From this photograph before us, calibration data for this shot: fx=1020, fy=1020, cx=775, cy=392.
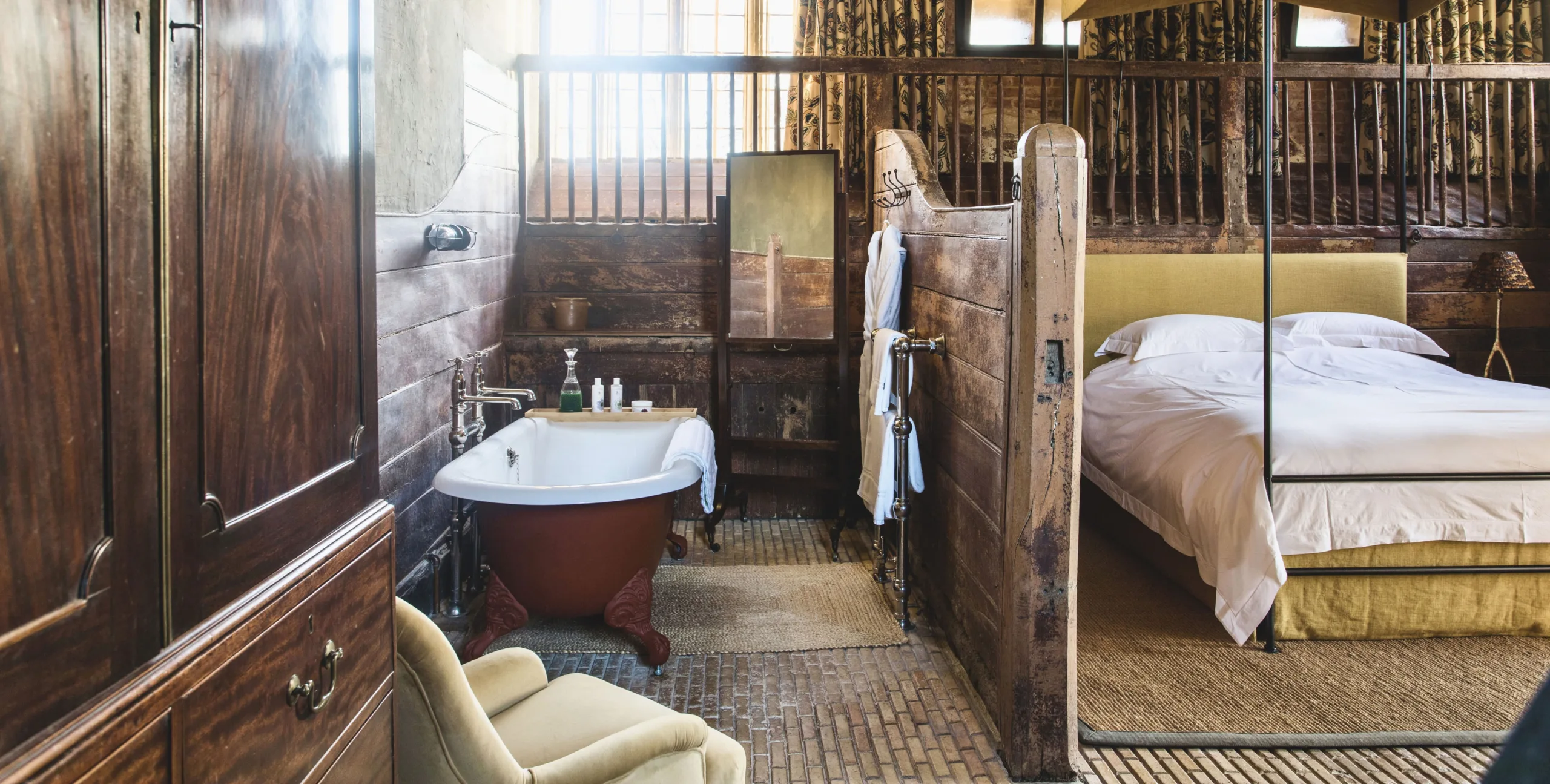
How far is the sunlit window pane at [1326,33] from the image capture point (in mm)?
6680

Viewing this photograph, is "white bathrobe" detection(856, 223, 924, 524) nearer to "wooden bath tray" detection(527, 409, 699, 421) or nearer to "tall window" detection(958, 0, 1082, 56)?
"wooden bath tray" detection(527, 409, 699, 421)

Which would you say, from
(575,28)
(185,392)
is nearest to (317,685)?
(185,392)

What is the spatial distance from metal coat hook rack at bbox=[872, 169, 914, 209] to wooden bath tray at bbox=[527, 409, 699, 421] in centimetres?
129

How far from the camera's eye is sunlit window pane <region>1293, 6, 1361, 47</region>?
6.68m

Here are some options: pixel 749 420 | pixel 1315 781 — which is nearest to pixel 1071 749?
pixel 1315 781

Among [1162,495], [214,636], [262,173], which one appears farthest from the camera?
[1162,495]

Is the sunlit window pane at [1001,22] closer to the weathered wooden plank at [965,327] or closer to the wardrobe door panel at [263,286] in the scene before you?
the weathered wooden plank at [965,327]

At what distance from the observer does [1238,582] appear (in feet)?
10.4

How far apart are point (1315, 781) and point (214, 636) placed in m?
2.46

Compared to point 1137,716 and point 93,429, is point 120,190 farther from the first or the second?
point 1137,716

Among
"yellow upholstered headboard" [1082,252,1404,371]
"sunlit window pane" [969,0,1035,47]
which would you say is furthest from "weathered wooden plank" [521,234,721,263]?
"sunlit window pane" [969,0,1035,47]

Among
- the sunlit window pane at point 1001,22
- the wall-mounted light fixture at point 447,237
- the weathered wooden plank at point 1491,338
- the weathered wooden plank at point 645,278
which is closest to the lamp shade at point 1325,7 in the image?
the weathered wooden plank at point 645,278

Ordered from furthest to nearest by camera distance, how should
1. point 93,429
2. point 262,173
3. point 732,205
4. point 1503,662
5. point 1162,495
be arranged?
point 732,205
point 1162,495
point 1503,662
point 262,173
point 93,429

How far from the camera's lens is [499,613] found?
327cm
